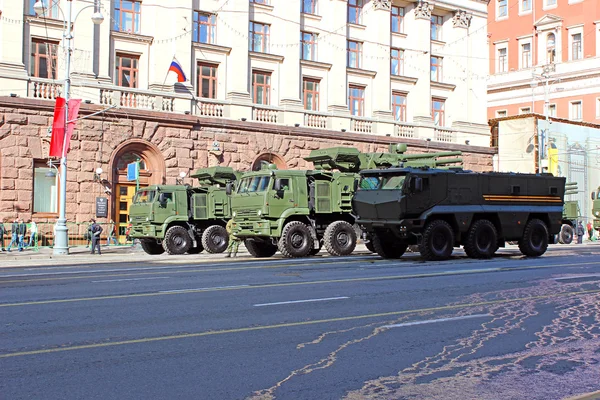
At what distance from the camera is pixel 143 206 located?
28266 mm

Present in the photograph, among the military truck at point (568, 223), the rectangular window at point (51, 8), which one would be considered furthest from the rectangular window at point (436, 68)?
the rectangular window at point (51, 8)

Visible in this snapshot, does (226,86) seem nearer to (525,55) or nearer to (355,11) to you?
(355,11)

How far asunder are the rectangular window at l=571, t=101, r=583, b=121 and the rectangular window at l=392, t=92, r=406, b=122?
21351 millimetres

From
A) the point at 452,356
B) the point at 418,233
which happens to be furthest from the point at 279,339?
the point at 418,233

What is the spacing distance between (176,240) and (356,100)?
17.9m

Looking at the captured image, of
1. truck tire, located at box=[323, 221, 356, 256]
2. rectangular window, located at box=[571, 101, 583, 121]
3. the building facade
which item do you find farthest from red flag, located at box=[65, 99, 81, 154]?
rectangular window, located at box=[571, 101, 583, 121]

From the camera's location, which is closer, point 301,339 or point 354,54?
point 301,339

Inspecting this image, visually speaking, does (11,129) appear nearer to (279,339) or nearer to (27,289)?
(27,289)

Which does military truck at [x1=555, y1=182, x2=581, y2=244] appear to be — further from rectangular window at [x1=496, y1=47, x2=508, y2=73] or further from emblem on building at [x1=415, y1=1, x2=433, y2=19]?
rectangular window at [x1=496, y1=47, x2=508, y2=73]

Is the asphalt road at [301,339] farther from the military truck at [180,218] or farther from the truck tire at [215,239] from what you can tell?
the truck tire at [215,239]

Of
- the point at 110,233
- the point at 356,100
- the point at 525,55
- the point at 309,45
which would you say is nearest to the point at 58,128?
the point at 110,233

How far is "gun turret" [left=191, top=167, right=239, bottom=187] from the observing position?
3062 cm

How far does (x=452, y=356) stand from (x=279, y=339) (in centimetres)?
186

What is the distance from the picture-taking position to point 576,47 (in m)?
59.7
